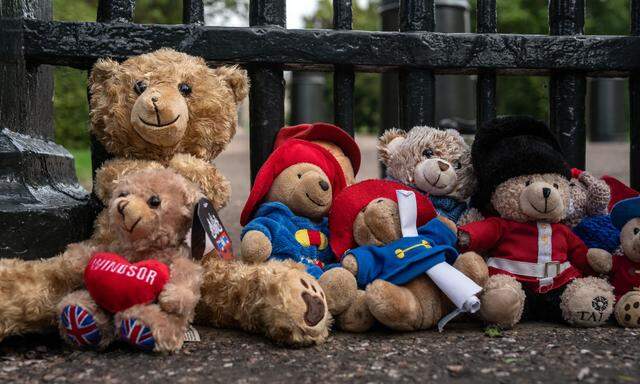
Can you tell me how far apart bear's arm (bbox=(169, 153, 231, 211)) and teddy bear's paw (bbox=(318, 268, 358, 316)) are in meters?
0.49

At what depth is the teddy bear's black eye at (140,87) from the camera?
2.47 metres

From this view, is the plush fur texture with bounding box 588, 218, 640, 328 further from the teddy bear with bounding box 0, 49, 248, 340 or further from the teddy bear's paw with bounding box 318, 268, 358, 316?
the teddy bear with bounding box 0, 49, 248, 340

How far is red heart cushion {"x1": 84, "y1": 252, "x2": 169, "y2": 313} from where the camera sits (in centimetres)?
197

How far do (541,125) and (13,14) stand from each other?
6.75 ft

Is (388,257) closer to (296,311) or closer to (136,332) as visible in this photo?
(296,311)

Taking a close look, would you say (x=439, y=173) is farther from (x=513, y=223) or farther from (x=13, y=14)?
(x=13, y=14)

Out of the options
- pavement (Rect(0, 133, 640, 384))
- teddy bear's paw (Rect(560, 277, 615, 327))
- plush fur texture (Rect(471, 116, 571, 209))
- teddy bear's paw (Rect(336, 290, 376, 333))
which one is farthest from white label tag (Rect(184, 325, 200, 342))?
teddy bear's paw (Rect(560, 277, 615, 327))

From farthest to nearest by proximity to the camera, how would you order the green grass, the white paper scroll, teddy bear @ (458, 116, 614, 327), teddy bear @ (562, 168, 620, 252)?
the green grass < teddy bear @ (562, 168, 620, 252) < teddy bear @ (458, 116, 614, 327) < the white paper scroll

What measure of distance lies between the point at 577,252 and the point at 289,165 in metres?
1.10

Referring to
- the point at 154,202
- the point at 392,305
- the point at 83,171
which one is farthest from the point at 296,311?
the point at 83,171

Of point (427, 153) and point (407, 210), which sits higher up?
point (427, 153)

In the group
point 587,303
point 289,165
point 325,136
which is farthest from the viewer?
point 325,136

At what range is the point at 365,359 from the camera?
1.95 metres

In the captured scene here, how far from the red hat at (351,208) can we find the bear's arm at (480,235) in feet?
0.47
